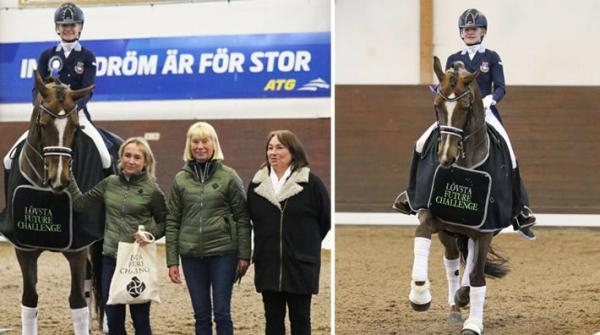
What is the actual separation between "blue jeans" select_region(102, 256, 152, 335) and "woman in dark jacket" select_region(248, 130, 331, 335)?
489 millimetres

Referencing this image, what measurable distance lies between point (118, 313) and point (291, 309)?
71 cm

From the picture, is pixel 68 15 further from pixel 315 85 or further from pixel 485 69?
pixel 315 85

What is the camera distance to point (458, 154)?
450 centimetres

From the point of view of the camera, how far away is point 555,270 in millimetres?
7672

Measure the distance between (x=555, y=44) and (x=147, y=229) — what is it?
6.18 metres

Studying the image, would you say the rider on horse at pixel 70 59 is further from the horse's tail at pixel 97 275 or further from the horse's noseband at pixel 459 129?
the horse's noseband at pixel 459 129

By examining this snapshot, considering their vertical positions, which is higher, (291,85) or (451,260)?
(291,85)

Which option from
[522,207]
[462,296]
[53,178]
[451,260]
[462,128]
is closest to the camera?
[53,178]

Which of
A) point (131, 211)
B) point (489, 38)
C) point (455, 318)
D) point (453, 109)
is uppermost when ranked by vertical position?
point (489, 38)

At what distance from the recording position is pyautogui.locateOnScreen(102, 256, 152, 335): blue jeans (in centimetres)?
382

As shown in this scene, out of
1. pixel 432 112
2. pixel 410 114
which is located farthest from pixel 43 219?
pixel 432 112

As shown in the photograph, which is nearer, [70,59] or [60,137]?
[60,137]

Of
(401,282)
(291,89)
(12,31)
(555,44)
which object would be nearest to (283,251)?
(401,282)

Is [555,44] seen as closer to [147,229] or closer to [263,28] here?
[263,28]
